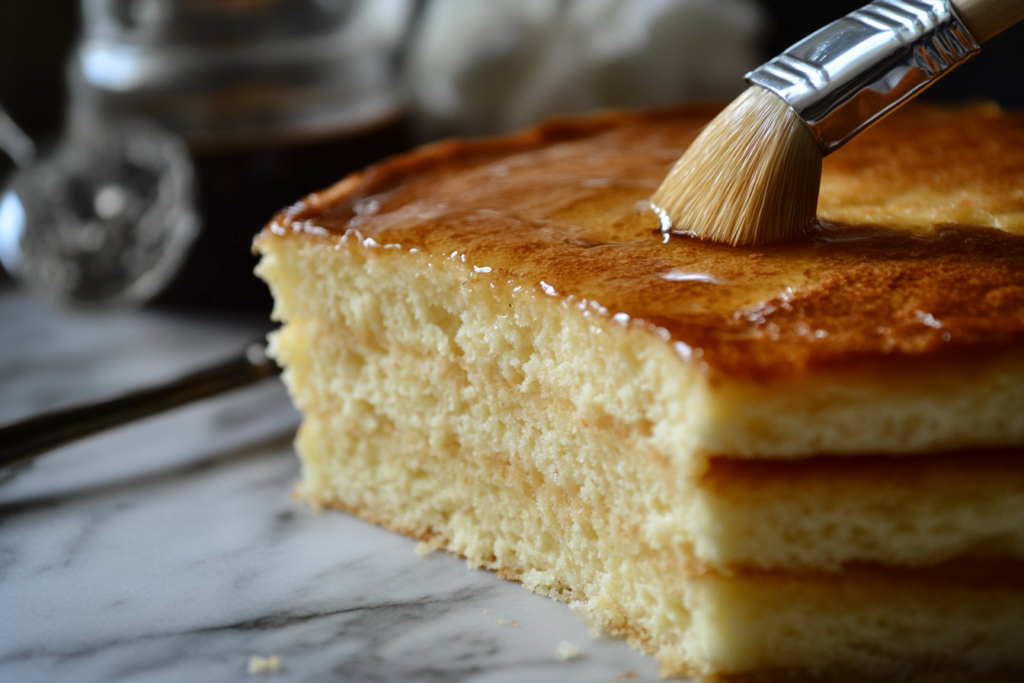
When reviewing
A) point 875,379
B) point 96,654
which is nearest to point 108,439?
point 96,654

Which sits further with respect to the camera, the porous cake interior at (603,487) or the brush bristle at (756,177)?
the brush bristle at (756,177)

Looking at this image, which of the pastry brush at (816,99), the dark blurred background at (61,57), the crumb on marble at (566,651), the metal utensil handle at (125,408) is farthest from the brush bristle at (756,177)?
the dark blurred background at (61,57)

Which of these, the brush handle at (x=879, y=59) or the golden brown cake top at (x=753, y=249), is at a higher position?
the brush handle at (x=879, y=59)

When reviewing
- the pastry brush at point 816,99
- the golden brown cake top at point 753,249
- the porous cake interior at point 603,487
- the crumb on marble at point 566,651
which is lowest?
the crumb on marble at point 566,651

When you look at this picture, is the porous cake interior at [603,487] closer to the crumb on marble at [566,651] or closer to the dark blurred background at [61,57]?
the crumb on marble at [566,651]

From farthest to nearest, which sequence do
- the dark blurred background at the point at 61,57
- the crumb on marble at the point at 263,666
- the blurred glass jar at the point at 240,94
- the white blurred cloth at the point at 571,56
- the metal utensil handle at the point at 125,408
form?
the dark blurred background at the point at 61,57 → the white blurred cloth at the point at 571,56 → the blurred glass jar at the point at 240,94 → the metal utensil handle at the point at 125,408 → the crumb on marble at the point at 263,666

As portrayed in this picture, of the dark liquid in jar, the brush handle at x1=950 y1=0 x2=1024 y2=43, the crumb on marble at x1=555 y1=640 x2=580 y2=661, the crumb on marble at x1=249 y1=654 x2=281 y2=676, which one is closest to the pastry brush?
the brush handle at x1=950 y1=0 x2=1024 y2=43

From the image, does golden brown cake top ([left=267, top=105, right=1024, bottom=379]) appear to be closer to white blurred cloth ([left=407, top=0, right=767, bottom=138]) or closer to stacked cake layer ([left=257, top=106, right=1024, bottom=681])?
stacked cake layer ([left=257, top=106, right=1024, bottom=681])
